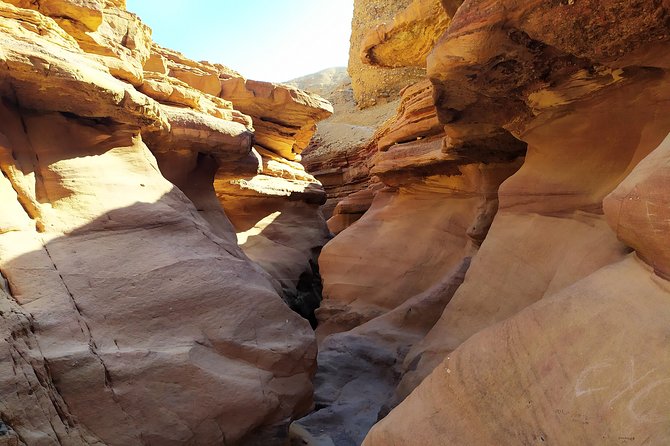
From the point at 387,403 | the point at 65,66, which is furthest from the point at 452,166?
the point at 65,66

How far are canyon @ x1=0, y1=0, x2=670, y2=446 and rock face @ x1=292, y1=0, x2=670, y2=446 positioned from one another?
0.02 meters

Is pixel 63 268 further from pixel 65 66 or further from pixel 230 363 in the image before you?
pixel 65 66

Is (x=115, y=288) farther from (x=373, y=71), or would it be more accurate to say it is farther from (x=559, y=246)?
(x=373, y=71)

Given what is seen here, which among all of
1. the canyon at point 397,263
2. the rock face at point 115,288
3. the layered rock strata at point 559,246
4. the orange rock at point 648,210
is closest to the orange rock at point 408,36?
the canyon at point 397,263

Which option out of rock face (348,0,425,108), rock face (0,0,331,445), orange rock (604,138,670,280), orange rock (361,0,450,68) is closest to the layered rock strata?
orange rock (604,138,670,280)

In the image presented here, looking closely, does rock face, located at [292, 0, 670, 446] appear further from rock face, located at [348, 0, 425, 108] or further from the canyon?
rock face, located at [348, 0, 425, 108]

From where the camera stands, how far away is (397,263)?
23.4 ft

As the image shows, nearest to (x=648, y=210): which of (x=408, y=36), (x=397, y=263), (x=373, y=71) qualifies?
(x=397, y=263)

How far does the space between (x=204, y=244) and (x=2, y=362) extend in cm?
197

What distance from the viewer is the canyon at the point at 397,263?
2.22 m

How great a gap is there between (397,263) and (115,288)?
4.48m

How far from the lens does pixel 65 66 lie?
4.07 meters

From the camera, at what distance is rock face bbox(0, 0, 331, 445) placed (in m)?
2.79

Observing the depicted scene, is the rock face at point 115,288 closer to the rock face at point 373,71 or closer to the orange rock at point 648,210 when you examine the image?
the orange rock at point 648,210
